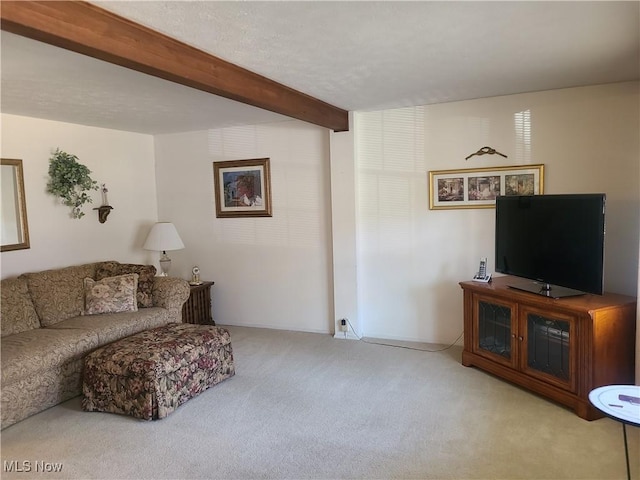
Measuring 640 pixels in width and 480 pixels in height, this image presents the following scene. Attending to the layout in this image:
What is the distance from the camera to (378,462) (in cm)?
247

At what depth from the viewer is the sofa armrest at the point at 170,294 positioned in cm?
432

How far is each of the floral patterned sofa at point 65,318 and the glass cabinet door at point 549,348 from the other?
3.03 metres

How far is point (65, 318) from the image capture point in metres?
3.90

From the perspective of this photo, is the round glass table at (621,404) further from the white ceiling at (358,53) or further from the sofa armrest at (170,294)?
the sofa armrest at (170,294)

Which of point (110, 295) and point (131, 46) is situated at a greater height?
point (131, 46)

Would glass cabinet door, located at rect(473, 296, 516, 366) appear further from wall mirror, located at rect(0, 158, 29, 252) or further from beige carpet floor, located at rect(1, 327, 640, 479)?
wall mirror, located at rect(0, 158, 29, 252)

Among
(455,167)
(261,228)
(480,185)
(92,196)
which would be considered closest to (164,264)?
(92,196)

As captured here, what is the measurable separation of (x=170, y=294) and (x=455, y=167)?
288 cm

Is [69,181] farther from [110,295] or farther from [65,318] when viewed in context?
[65,318]

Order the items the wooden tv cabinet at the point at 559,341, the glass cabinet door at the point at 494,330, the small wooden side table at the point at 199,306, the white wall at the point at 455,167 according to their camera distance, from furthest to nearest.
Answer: the small wooden side table at the point at 199,306 → the white wall at the point at 455,167 → the glass cabinet door at the point at 494,330 → the wooden tv cabinet at the point at 559,341

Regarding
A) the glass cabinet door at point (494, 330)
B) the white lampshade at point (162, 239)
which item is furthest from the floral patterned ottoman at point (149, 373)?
the glass cabinet door at point (494, 330)

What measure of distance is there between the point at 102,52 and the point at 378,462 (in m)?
2.43

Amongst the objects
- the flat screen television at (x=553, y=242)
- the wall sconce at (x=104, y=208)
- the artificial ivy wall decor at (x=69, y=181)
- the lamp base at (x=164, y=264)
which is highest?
the artificial ivy wall decor at (x=69, y=181)

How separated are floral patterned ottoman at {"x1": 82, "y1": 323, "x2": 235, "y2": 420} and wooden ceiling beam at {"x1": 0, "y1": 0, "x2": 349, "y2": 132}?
5.82ft
